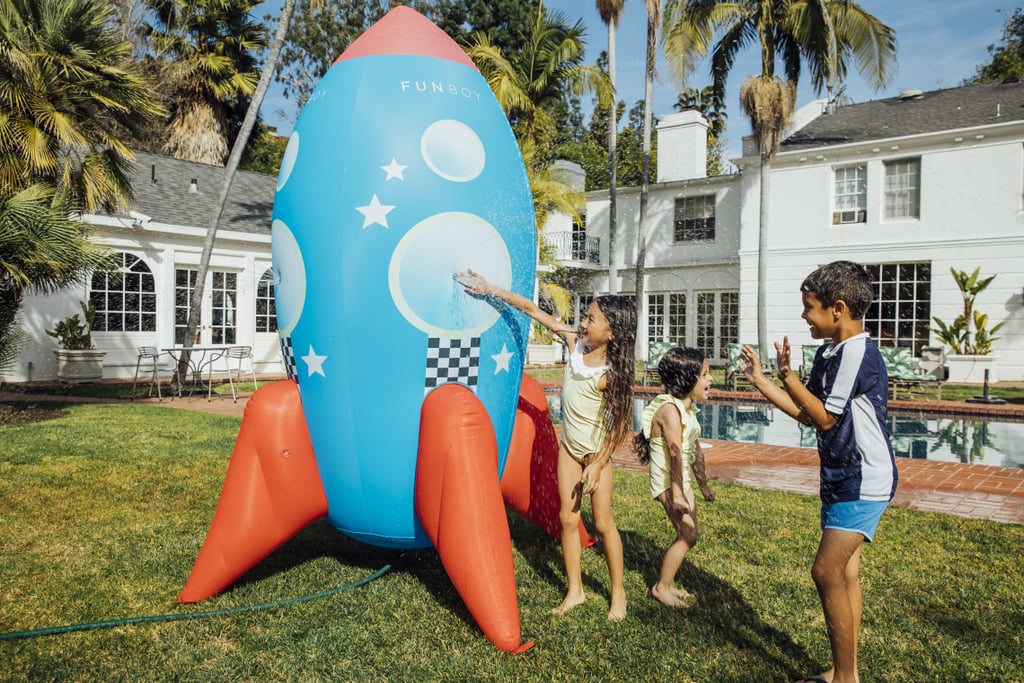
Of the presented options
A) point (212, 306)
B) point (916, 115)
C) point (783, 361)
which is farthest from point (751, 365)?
point (916, 115)

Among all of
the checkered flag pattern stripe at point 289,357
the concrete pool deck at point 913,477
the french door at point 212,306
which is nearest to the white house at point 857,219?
the french door at point 212,306

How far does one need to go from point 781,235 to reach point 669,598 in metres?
20.2

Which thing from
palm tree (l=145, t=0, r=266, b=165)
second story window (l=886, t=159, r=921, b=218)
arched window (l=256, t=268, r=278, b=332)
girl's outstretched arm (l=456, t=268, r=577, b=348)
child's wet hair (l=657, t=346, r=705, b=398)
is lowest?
child's wet hair (l=657, t=346, r=705, b=398)

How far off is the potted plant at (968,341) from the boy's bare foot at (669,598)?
1676 cm

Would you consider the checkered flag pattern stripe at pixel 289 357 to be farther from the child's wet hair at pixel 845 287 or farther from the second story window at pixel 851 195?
the second story window at pixel 851 195

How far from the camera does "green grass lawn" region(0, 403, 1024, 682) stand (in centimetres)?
357

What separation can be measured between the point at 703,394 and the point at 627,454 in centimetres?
505

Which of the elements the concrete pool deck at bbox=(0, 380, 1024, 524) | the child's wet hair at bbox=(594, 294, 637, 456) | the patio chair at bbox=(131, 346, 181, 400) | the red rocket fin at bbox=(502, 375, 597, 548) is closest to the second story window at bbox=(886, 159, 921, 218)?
the concrete pool deck at bbox=(0, 380, 1024, 524)

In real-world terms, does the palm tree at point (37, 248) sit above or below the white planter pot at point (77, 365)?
above

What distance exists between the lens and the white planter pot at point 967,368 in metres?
18.3

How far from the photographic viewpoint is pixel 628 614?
4195 mm

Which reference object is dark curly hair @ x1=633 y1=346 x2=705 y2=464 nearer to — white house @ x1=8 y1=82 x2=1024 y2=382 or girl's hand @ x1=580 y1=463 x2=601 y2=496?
girl's hand @ x1=580 y1=463 x2=601 y2=496

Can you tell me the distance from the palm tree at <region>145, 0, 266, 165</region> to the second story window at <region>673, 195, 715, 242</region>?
1439 cm

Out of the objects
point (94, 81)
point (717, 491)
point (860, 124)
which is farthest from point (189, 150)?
point (717, 491)
